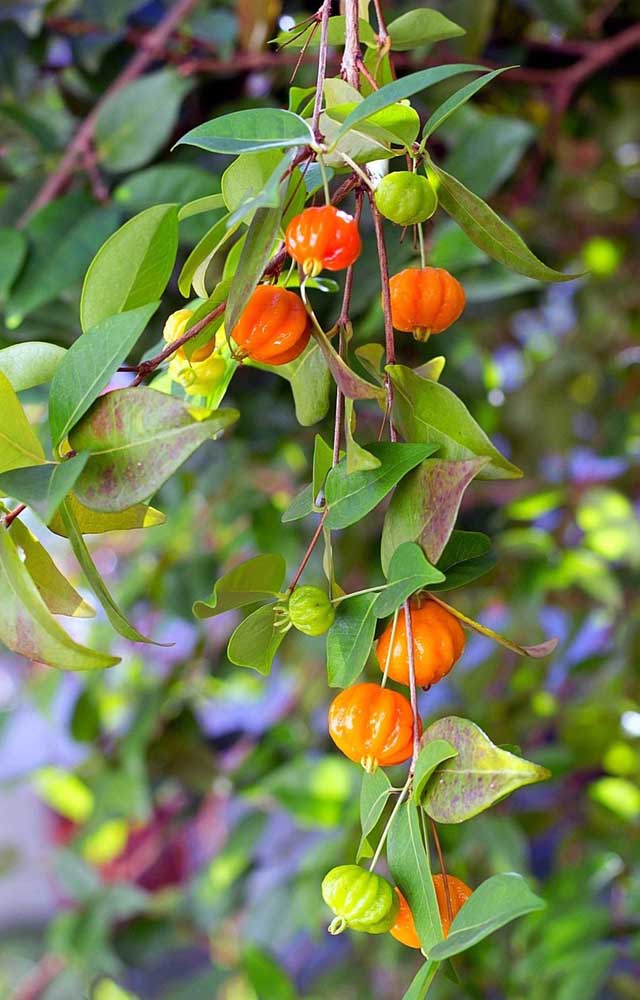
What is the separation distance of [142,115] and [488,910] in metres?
0.52

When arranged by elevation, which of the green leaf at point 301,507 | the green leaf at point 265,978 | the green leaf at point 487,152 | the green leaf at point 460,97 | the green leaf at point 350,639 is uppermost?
the green leaf at point 460,97

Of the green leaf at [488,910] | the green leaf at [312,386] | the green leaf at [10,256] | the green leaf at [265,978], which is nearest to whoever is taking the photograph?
the green leaf at [488,910]

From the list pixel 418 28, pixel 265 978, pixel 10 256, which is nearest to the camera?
pixel 418 28

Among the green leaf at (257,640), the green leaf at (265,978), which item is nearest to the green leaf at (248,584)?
the green leaf at (257,640)

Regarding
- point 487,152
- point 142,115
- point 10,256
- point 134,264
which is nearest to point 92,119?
point 142,115

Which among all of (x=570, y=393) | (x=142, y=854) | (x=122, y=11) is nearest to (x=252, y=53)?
(x=122, y=11)

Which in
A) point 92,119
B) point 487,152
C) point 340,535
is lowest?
point 340,535

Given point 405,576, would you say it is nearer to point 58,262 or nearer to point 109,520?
point 109,520

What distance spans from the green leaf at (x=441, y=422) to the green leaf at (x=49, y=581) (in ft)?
0.37

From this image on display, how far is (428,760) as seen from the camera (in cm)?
27

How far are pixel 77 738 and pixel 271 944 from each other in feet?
0.89

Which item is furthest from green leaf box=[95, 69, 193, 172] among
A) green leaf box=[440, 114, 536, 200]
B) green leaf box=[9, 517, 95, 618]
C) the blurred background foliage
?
Answer: green leaf box=[9, 517, 95, 618]

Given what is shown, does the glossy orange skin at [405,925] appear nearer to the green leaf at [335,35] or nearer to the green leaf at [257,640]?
the green leaf at [257,640]

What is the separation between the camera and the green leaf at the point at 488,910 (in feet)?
0.75
